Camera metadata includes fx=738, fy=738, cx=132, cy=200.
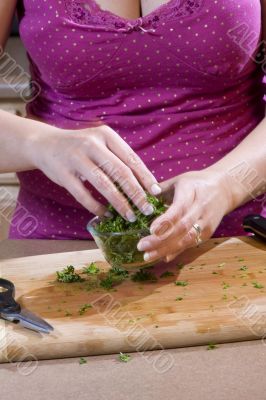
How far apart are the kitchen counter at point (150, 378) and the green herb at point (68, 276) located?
0.68 ft

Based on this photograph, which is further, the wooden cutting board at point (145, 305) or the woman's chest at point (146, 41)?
the woman's chest at point (146, 41)

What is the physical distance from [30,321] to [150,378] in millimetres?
191

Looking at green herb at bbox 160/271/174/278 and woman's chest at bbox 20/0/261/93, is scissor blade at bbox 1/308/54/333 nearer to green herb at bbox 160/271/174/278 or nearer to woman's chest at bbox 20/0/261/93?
green herb at bbox 160/271/174/278

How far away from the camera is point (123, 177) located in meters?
1.01

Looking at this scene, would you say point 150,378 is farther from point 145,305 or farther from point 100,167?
point 100,167

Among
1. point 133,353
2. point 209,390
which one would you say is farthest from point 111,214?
point 209,390

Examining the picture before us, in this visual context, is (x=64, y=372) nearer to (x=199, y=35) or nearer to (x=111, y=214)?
(x=111, y=214)

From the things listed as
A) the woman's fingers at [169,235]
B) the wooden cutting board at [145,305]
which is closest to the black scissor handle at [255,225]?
the wooden cutting board at [145,305]

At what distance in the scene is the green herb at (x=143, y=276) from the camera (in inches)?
42.3

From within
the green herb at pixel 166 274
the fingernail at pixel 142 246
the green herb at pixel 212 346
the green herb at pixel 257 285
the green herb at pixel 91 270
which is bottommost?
the green herb at pixel 91 270

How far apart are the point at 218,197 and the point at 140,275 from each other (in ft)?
0.60

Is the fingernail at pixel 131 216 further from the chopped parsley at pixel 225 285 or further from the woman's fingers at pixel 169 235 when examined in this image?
the chopped parsley at pixel 225 285

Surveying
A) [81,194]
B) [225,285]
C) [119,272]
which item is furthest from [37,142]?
[225,285]

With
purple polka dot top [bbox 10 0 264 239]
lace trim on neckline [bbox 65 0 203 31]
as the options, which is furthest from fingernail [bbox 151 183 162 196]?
lace trim on neckline [bbox 65 0 203 31]
